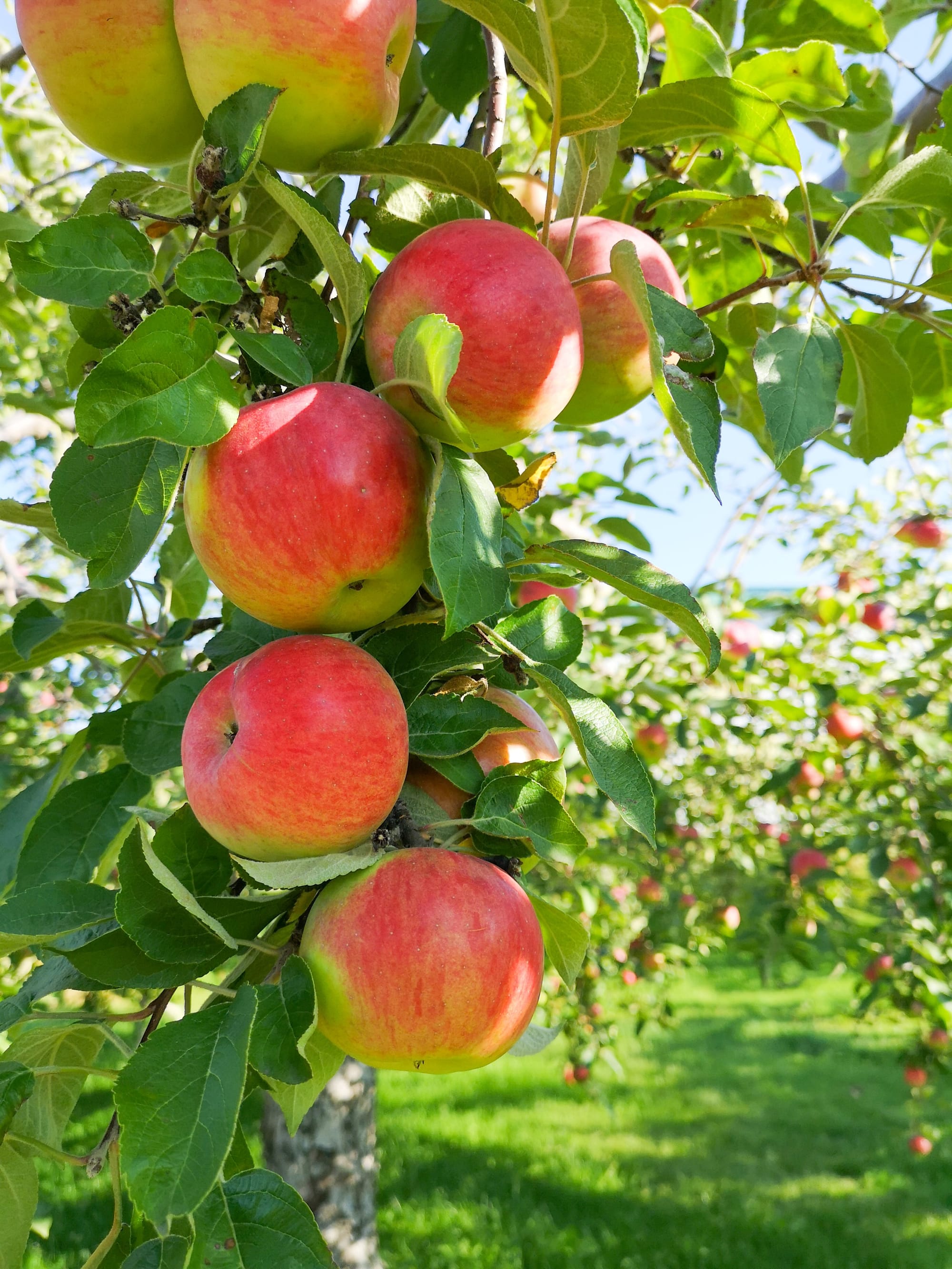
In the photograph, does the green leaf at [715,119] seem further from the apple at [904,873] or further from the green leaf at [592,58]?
the apple at [904,873]

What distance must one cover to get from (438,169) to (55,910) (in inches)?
25.6

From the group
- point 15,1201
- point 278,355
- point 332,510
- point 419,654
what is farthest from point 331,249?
point 15,1201

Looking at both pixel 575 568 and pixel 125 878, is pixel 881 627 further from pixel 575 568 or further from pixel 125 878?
pixel 125 878

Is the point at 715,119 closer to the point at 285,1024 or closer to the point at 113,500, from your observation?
the point at 113,500

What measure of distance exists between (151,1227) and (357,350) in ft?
2.41

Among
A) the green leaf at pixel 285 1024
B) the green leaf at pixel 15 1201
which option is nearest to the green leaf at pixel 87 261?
the green leaf at pixel 285 1024

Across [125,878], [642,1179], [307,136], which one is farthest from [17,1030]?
[642,1179]

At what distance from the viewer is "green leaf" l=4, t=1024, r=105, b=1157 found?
0.84 meters

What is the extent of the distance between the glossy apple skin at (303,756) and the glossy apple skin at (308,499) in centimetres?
5

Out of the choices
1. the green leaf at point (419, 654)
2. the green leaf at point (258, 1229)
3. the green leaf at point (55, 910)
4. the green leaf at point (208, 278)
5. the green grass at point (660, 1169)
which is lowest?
the green grass at point (660, 1169)

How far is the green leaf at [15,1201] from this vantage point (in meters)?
0.82

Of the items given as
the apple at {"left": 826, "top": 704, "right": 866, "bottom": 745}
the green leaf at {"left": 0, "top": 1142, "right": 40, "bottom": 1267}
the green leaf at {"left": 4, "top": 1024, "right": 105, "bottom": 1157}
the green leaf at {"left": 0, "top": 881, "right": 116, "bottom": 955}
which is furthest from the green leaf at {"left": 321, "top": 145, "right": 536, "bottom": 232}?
the apple at {"left": 826, "top": 704, "right": 866, "bottom": 745}

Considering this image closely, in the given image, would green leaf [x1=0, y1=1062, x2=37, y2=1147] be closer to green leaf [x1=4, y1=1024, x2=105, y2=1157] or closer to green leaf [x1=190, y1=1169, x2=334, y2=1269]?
green leaf [x1=4, y1=1024, x2=105, y2=1157]

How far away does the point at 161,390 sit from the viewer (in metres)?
0.64
